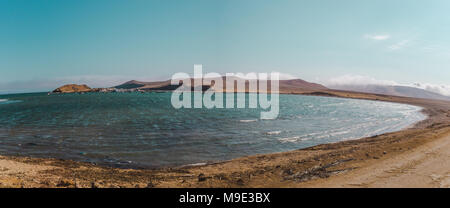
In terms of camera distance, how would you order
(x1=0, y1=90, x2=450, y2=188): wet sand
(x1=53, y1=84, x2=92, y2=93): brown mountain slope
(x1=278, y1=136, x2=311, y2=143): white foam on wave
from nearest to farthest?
(x1=0, y1=90, x2=450, y2=188): wet sand < (x1=278, y1=136, x2=311, y2=143): white foam on wave < (x1=53, y1=84, x2=92, y2=93): brown mountain slope

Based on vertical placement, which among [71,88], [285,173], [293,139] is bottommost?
[293,139]

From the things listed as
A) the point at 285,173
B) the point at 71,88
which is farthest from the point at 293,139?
the point at 71,88

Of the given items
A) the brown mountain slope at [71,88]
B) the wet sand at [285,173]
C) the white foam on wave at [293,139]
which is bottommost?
the white foam on wave at [293,139]

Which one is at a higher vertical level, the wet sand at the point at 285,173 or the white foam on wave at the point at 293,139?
the wet sand at the point at 285,173

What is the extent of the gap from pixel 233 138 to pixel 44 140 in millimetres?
13276

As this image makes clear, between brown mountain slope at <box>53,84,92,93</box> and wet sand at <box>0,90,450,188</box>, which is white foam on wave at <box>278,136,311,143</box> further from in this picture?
brown mountain slope at <box>53,84,92,93</box>

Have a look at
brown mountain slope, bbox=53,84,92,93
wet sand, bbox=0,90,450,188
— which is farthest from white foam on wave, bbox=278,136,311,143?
brown mountain slope, bbox=53,84,92,93

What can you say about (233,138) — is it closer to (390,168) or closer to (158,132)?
(158,132)

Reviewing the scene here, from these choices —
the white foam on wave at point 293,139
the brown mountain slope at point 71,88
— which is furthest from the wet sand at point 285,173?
the brown mountain slope at point 71,88

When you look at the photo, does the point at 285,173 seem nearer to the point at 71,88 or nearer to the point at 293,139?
the point at 293,139

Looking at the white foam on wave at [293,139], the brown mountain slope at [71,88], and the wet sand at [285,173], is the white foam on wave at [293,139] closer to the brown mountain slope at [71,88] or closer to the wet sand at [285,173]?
the wet sand at [285,173]

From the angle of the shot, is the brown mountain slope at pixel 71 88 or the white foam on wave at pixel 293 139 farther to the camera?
the brown mountain slope at pixel 71 88
